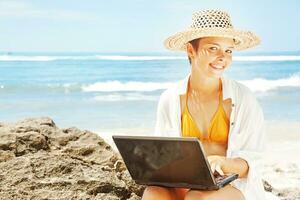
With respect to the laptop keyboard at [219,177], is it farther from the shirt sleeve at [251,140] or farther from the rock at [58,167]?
the rock at [58,167]

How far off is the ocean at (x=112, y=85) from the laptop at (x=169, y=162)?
4.52 meters

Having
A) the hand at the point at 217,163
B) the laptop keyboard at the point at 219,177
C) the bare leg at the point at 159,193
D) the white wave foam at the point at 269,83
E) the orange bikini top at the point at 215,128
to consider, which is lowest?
the white wave foam at the point at 269,83

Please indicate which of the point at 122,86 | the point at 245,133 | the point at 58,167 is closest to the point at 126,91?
the point at 122,86

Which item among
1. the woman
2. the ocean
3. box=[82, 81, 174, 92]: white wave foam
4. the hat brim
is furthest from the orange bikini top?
box=[82, 81, 174, 92]: white wave foam

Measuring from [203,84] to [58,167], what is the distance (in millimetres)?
710

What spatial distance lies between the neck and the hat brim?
0.39 feet

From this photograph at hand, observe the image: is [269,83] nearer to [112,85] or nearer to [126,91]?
[126,91]

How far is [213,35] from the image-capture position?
2.02 metres

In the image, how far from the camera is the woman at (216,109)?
6.51 ft

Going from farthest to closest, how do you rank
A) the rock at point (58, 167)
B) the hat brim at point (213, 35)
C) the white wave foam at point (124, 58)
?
the white wave foam at point (124, 58), the rock at point (58, 167), the hat brim at point (213, 35)

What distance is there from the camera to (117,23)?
17.2m

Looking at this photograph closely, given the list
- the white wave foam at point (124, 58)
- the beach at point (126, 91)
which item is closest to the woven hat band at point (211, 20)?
the beach at point (126, 91)

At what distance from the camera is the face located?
2033mm

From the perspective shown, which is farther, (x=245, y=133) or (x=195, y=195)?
(x=245, y=133)
